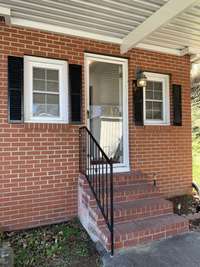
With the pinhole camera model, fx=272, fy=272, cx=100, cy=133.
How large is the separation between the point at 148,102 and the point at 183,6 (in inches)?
83.6

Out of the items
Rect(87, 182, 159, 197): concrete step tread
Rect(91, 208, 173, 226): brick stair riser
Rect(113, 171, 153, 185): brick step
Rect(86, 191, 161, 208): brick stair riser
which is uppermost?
Rect(113, 171, 153, 185): brick step

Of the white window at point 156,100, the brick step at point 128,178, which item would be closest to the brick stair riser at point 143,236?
the brick step at point 128,178

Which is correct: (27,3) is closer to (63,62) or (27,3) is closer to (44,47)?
(44,47)

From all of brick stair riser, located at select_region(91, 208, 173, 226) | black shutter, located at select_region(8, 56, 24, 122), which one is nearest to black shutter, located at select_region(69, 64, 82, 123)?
black shutter, located at select_region(8, 56, 24, 122)

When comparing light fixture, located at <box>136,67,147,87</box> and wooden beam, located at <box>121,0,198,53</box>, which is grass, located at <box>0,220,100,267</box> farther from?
wooden beam, located at <box>121,0,198,53</box>

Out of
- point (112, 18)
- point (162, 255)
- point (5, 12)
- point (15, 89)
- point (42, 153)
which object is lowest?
point (162, 255)

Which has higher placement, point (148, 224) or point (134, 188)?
point (134, 188)

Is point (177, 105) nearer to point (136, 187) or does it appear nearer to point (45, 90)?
point (136, 187)

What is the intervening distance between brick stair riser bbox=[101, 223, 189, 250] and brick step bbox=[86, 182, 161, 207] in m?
0.65

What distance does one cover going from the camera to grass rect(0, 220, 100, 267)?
3.02 m

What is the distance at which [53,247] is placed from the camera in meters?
3.28

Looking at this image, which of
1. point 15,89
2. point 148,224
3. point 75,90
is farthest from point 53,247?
point 75,90

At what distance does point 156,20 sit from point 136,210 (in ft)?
8.83

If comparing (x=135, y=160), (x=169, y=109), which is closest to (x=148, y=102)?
(x=169, y=109)
